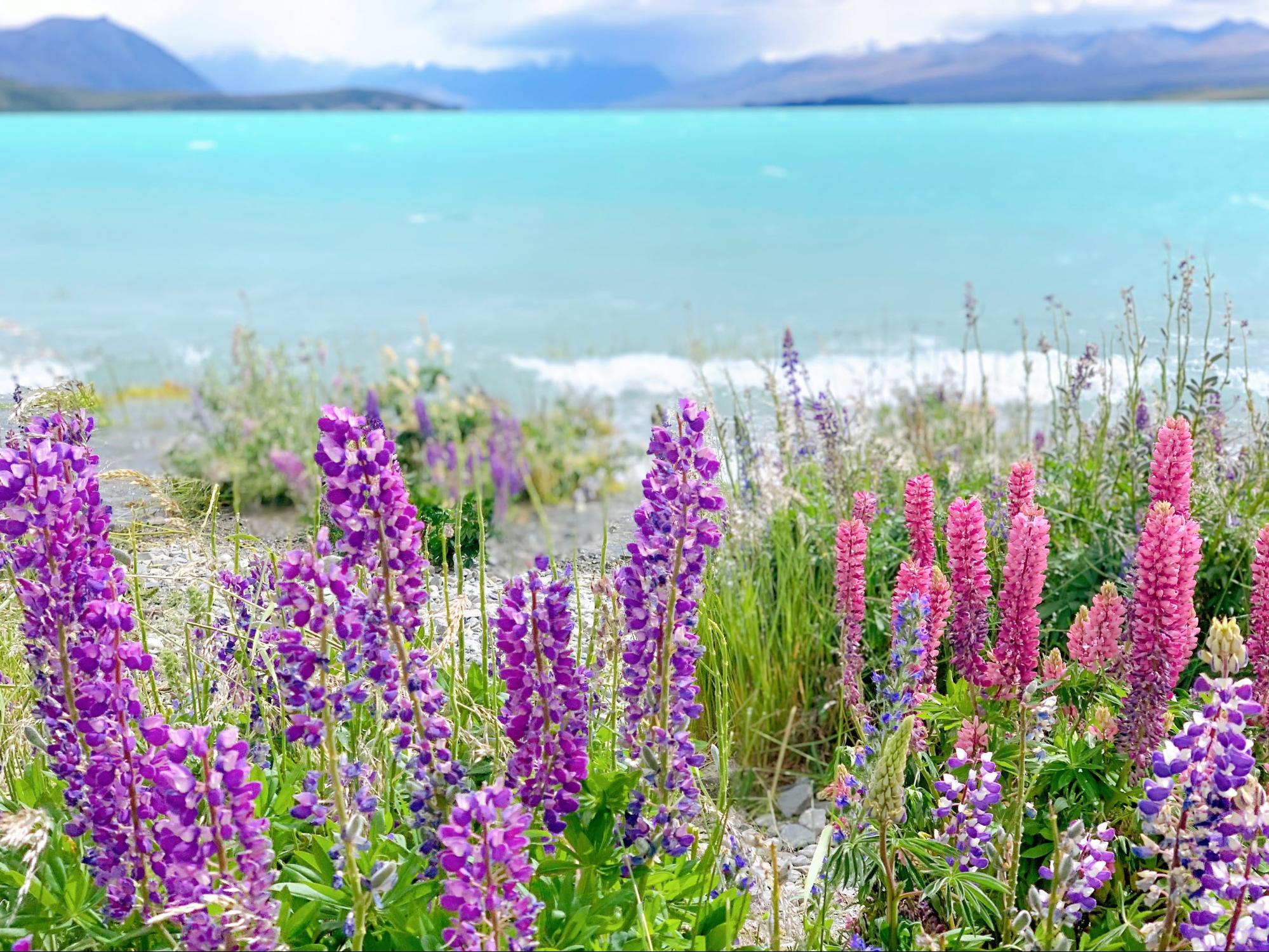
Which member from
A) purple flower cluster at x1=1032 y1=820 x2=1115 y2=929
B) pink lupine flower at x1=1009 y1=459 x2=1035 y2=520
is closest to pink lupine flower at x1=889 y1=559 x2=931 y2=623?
pink lupine flower at x1=1009 y1=459 x2=1035 y2=520

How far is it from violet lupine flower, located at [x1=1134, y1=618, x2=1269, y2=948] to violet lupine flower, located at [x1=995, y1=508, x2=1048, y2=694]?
0.57 meters

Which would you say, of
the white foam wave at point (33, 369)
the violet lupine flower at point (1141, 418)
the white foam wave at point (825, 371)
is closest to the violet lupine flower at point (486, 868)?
the violet lupine flower at point (1141, 418)

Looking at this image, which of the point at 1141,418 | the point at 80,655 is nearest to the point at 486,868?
the point at 80,655

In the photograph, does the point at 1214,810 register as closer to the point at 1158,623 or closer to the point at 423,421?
the point at 1158,623

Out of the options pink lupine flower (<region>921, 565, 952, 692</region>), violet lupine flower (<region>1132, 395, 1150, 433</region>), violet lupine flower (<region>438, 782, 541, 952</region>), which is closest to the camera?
violet lupine flower (<region>438, 782, 541, 952</region>)

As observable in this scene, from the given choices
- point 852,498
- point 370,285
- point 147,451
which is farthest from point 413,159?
point 852,498

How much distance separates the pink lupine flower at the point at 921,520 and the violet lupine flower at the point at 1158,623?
64 cm

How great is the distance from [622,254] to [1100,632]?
2996cm

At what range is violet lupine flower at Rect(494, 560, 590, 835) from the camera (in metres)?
1.81

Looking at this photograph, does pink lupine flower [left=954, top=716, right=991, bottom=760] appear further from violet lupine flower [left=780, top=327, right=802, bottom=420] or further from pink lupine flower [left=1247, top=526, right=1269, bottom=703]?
violet lupine flower [left=780, top=327, right=802, bottom=420]

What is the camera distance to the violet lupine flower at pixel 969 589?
8.76 feet

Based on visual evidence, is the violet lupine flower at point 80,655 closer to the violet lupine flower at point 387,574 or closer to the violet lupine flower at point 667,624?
the violet lupine flower at point 387,574

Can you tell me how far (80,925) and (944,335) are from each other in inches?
701

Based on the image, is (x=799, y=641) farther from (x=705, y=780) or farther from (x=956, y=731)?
(x=956, y=731)
